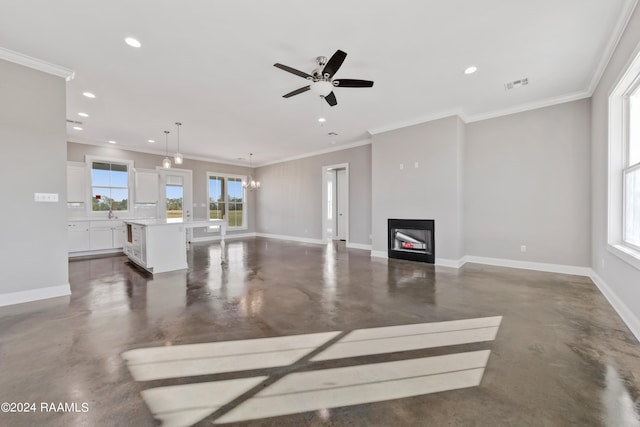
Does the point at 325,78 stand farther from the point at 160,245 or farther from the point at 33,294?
the point at 33,294

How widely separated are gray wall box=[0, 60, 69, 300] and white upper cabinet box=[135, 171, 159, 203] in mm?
4491

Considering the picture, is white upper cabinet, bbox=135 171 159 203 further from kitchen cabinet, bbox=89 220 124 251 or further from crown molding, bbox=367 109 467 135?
crown molding, bbox=367 109 467 135

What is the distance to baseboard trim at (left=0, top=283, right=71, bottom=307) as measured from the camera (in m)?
3.05

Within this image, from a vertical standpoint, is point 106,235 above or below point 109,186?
below

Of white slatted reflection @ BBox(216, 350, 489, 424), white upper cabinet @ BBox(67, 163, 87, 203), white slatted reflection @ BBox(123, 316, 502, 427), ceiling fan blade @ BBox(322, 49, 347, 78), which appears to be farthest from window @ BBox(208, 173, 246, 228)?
white slatted reflection @ BBox(216, 350, 489, 424)

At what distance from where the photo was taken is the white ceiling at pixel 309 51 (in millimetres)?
2416

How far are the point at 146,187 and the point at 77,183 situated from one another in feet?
4.99

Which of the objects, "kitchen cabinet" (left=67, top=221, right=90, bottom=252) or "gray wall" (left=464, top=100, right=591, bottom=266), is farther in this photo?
"kitchen cabinet" (left=67, top=221, right=90, bottom=252)

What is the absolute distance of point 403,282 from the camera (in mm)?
4020

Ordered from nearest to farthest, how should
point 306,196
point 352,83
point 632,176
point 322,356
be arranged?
point 322,356, point 632,176, point 352,83, point 306,196

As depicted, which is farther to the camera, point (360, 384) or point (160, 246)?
point (160, 246)

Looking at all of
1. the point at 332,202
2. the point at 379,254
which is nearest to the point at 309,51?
the point at 379,254

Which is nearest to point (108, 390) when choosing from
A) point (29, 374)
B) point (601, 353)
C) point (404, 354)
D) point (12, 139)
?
point (29, 374)

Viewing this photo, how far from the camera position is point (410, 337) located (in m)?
2.32
